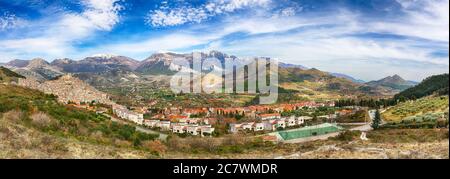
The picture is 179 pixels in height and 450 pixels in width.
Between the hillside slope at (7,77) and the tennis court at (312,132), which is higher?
the hillside slope at (7,77)

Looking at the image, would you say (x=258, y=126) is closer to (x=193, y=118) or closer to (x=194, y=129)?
(x=194, y=129)

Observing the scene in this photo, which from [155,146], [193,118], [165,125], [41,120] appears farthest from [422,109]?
[193,118]

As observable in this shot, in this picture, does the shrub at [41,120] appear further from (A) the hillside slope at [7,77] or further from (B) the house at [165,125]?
(A) the hillside slope at [7,77]

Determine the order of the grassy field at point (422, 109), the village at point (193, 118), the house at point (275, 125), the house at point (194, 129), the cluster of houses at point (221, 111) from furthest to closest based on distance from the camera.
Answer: the cluster of houses at point (221, 111)
the house at point (275, 125)
the village at point (193, 118)
the house at point (194, 129)
the grassy field at point (422, 109)

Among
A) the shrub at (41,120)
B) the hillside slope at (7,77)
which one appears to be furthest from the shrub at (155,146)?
the hillside slope at (7,77)

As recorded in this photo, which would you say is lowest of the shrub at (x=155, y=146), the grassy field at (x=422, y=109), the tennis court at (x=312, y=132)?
the tennis court at (x=312, y=132)

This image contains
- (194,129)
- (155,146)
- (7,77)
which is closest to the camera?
(155,146)

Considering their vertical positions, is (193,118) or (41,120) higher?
(41,120)

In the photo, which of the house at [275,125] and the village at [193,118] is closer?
the village at [193,118]

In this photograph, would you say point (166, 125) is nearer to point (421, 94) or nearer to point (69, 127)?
point (69, 127)

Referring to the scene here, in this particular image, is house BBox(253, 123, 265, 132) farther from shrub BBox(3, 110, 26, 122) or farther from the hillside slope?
the hillside slope

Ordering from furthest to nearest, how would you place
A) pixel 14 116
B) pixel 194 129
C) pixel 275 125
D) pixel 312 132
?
pixel 275 125 < pixel 194 129 < pixel 312 132 < pixel 14 116

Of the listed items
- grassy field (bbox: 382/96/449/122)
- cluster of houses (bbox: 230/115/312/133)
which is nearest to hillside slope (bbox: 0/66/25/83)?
cluster of houses (bbox: 230/115/312/133)
